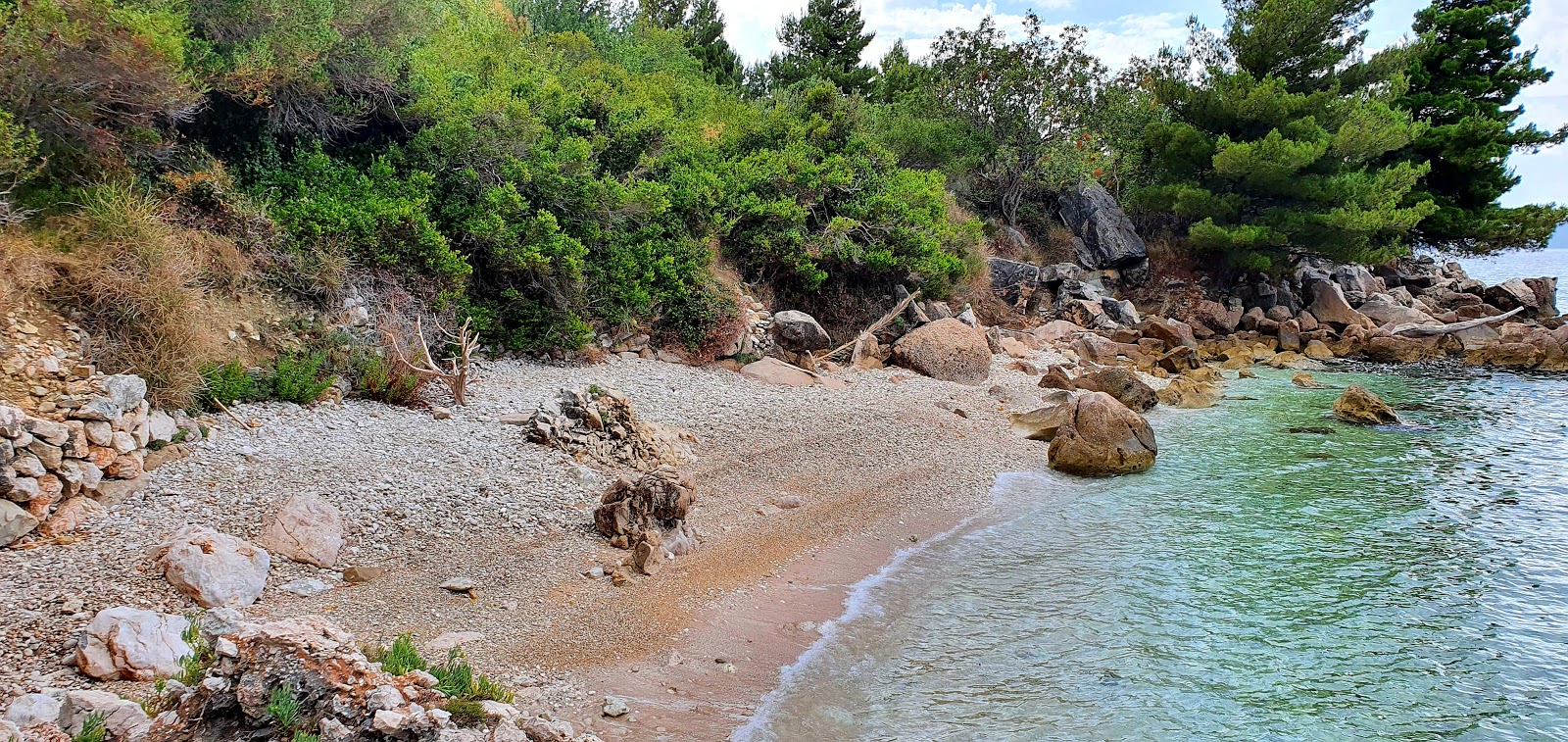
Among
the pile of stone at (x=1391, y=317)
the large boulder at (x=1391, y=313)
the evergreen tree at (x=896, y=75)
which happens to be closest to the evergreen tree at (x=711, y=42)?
the evergreen tree at (x=896, y=75)

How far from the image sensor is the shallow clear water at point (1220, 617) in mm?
6605

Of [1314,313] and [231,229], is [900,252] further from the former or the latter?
[1314,313]

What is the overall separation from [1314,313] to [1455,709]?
2799cm

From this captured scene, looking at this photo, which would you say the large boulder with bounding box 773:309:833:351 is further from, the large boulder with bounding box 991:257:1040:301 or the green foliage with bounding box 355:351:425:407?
the large boulder with bounding box 991:257:1040:301

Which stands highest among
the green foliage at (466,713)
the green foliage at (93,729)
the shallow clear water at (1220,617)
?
the green foliage at (466,713)

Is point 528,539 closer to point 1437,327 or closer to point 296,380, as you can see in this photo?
point 296,380

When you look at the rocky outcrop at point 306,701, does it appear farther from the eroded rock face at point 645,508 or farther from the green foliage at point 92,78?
the green foliage at point 92,78

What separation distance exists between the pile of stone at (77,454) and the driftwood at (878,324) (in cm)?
1265

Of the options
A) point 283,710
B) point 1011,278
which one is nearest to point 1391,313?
point 1011,278

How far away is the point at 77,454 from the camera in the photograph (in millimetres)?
7266

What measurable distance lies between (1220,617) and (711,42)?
37.1 metres

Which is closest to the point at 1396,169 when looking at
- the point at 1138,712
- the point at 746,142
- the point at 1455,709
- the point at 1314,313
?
the point at 1314,313

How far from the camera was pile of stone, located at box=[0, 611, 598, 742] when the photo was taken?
13.3 ft

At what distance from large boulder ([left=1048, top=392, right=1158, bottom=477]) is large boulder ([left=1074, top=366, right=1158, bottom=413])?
385cm
